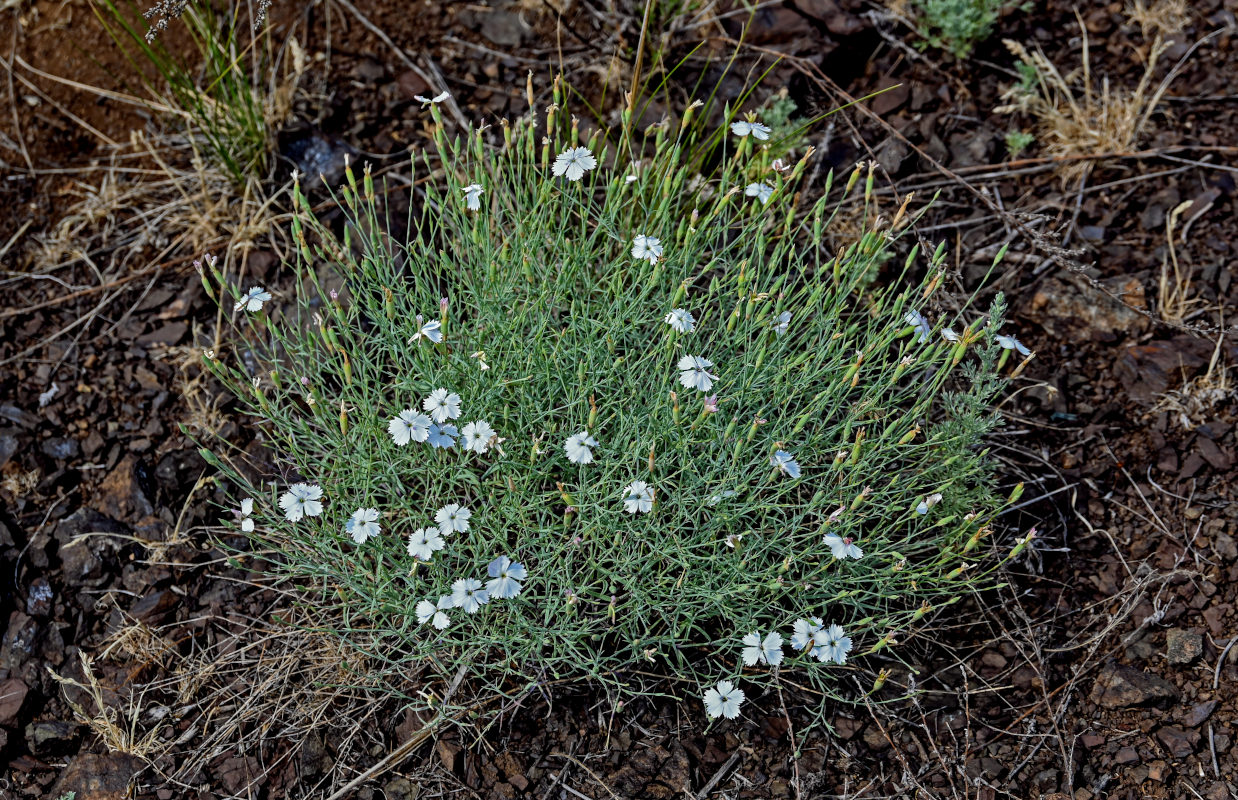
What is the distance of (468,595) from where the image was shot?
257 cm

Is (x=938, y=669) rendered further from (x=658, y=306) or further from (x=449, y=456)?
(x=449, y=456)

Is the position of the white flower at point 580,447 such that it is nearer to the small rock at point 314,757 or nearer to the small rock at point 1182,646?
the small rock at point 314,757

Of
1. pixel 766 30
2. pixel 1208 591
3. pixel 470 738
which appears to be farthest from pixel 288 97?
pixel 1208 591

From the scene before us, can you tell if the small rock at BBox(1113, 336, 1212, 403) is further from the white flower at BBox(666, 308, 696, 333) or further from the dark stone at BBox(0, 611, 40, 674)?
the dark stone at BBox(0, 611, 40, 674)

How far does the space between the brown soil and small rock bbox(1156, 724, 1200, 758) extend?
0.01 meters

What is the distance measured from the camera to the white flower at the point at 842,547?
8.51ft

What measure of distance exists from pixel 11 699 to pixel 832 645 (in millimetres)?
2441

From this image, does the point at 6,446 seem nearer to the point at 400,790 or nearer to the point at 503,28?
the point at 400,790

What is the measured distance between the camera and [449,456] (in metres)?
3.10

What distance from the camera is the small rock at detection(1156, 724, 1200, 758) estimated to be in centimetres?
286

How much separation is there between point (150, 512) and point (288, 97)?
1.97 metres

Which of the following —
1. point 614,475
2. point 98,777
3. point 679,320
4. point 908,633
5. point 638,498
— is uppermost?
point 679,320

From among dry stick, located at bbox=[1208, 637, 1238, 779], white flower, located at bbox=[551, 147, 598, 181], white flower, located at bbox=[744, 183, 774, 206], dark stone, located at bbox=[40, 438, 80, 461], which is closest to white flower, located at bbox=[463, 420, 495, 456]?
white flower, located at bbox=[551, 147, 598, 181]

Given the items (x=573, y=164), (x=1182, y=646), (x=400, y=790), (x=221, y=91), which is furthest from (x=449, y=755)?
(x=221, y=91)
